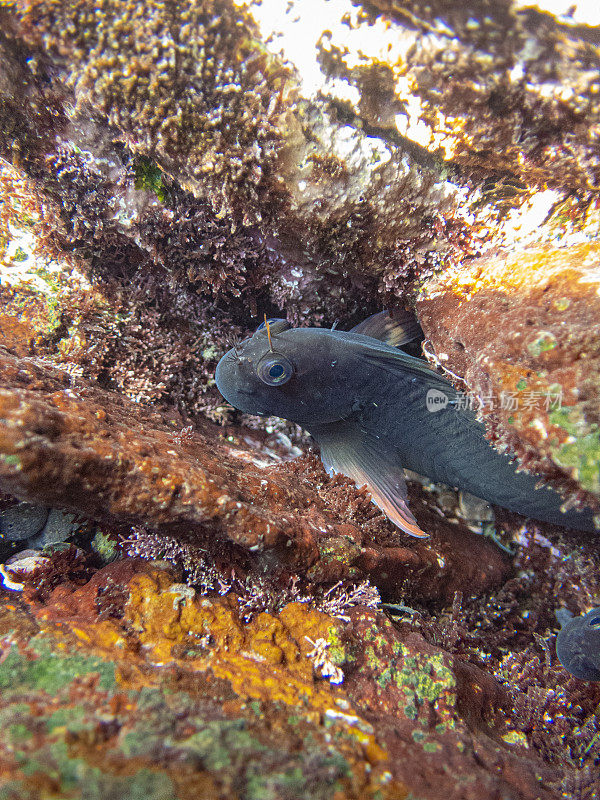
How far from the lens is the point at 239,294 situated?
337 centimetres

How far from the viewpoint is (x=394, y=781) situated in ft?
5.07

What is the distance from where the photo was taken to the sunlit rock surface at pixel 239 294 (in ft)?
5.50

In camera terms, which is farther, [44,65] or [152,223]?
[152,223]

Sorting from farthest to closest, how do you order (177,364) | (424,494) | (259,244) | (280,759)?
(424,494)
(177,364)
(259,244)
(280,759)

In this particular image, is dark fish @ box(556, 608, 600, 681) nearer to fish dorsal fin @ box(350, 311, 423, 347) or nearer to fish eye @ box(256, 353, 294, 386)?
fish dorsal fin @ box(350, 311, 423, 347)

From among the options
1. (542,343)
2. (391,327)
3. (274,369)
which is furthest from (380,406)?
(542,343)

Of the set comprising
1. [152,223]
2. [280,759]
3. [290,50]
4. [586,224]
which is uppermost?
[586,224]

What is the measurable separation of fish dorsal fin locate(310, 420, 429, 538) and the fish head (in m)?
0.33

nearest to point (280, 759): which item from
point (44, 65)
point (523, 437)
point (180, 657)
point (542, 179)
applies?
point (180, 657)

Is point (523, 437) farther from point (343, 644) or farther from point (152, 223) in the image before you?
point (152, 223)

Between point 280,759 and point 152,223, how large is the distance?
3.34m

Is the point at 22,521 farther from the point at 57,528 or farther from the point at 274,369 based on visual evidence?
the point at 274,369

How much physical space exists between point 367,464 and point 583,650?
2.03 metres
